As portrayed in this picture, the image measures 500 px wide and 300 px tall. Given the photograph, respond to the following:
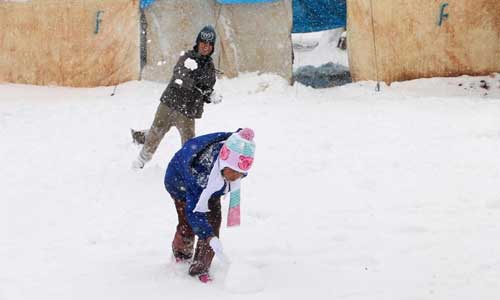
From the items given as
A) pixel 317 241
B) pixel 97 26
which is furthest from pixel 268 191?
pixel 97 26

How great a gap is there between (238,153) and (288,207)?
2.01m

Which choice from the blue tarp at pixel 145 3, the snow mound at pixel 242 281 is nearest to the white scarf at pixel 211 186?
the snow mound at pixel 242 281

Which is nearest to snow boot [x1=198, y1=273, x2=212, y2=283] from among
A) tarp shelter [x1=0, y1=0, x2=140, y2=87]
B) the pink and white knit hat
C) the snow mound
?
the snow mound

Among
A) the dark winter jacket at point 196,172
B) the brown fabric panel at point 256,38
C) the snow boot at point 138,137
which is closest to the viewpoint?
the dark winter jacket at point 196,172

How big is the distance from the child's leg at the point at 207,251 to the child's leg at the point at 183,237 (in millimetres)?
173

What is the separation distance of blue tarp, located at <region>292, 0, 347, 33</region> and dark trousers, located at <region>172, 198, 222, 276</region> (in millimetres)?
10112

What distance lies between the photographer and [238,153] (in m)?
A: 3.54

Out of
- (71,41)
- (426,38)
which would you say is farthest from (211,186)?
(71,41)

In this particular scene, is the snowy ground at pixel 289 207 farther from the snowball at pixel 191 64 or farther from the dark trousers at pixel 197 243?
the snowball at pixel 191 64

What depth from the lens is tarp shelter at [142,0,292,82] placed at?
41.4ft

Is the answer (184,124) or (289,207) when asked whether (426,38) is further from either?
(289,207)

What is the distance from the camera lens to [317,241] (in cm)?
458

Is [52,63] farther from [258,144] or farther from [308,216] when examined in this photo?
[308,216]

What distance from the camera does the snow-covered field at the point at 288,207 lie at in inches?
151
